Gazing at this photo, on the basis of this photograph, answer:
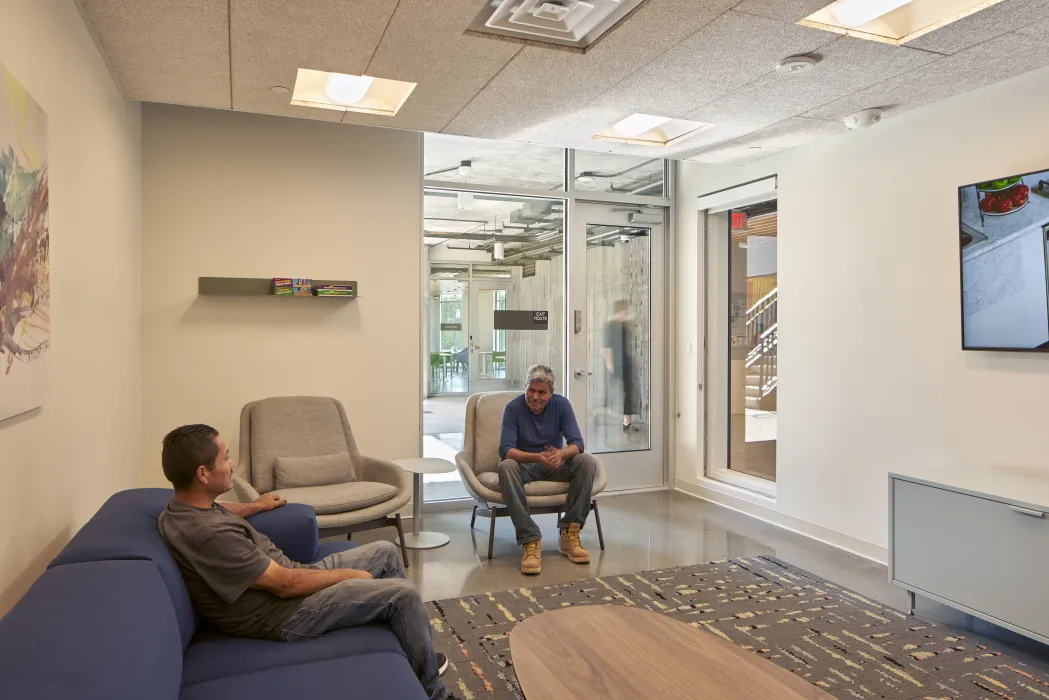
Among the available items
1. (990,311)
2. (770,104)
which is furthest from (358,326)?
(990,311)

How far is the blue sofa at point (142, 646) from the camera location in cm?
140

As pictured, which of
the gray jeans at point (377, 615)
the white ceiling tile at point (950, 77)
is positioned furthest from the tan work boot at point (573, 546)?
the white ceiling tile at point (950, 77)

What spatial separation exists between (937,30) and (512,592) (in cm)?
330

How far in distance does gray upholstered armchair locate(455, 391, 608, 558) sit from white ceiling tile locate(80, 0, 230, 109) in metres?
2.53

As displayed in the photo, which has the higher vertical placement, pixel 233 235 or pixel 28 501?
pixel 233 235

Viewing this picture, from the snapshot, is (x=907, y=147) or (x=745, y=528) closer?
(x=907, y=147)

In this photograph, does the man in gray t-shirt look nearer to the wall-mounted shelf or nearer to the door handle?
the door handle

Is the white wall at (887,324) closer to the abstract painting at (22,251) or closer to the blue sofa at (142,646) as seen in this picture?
the blue sofa at (142,646)

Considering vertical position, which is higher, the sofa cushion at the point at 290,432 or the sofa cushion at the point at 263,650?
the sofa cushion at the point at 290,432

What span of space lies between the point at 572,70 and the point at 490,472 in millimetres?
2687

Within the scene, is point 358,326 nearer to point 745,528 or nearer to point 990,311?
point 745,528

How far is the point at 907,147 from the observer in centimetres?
432

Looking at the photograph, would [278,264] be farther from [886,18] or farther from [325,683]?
[886,18]

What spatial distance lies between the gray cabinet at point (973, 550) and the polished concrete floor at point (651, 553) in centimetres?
18
